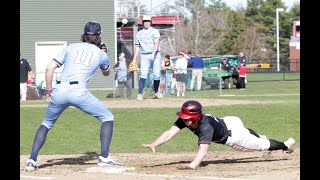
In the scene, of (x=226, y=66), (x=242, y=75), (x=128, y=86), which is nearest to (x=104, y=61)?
(x=128, y=86)

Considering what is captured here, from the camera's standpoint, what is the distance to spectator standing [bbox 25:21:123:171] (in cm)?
1089

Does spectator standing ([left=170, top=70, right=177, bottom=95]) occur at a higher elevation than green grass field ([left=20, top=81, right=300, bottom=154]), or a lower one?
higher

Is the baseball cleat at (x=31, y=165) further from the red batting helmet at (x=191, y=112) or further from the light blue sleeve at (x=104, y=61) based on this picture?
the red batting helmet at (x=191, y=112)

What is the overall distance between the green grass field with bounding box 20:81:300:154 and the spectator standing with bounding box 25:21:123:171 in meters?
3.47

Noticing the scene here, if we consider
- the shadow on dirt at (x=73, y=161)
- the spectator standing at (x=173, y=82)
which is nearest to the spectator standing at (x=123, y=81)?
the spectator standing at (x=173, y=82)

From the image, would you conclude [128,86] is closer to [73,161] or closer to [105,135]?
[73,161]

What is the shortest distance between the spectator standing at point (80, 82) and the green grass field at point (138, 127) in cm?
347

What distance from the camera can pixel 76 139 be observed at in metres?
16.6

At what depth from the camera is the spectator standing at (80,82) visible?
35.7ft

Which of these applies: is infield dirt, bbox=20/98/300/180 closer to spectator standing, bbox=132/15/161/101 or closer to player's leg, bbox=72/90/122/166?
player's leg, bbox=72/90/122/166

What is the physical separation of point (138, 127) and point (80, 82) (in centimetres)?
746

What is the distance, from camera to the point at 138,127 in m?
18.3

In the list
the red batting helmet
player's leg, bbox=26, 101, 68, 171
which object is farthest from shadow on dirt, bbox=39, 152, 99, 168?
the red batting helmet
